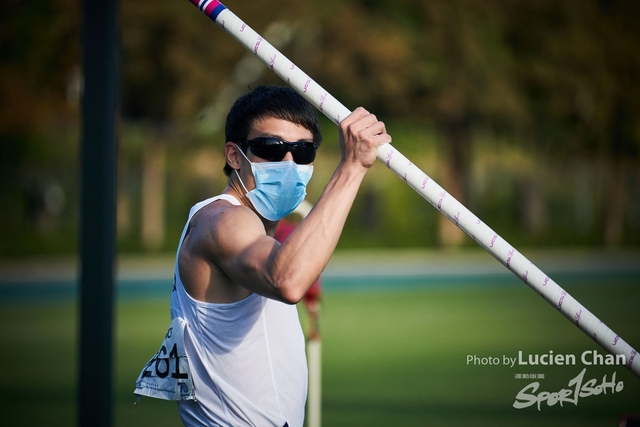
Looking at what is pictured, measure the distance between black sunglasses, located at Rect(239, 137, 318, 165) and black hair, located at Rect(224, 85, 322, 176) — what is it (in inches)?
2.7

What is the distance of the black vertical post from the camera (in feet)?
8.79

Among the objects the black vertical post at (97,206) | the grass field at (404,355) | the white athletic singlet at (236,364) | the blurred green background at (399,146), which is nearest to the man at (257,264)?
the white athletic singlet at (236,364)

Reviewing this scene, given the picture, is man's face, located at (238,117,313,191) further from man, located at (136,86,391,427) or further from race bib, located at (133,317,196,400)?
race bib, located at (133,317,196,400)

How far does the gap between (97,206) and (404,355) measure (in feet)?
29.6

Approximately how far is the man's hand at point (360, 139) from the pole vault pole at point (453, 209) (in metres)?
0.04

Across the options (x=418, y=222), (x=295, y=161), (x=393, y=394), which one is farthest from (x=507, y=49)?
(x=295, y=161)

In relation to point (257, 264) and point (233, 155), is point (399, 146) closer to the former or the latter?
point (233, 155)

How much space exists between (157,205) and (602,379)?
23706 millimetres

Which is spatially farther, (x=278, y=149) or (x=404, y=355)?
(x=404, y=355)

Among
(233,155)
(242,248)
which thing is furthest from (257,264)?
(233,155)

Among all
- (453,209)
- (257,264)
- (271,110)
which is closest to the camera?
(257,264)

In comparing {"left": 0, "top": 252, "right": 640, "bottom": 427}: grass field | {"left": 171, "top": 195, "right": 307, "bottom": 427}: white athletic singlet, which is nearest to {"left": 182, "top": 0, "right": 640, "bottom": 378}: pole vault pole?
{"left": 171, "top": 195, "right": 307, "bottom": 427}: white athletic singlet

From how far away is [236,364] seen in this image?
2865mm

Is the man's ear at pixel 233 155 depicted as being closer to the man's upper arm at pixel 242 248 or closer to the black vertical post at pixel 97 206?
the man's upper arm at pixel 242 248
